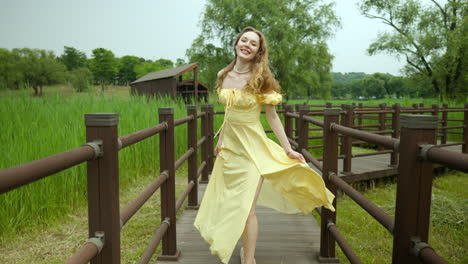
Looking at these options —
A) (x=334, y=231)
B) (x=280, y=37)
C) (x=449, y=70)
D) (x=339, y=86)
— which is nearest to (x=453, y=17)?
(x=449, y=70)

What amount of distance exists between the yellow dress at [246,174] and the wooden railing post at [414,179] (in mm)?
963

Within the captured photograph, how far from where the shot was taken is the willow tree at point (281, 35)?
25.4 meters

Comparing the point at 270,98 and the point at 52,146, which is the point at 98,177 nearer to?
the point at 270,98

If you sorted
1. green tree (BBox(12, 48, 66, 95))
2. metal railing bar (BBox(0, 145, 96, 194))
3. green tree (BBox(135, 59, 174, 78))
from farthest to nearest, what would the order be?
1. green tree (BBox(135, 59, 174, 78))
2. green tree (BBox(12, 48, 66, 95))
3. metal railing bar (BBox(0, 145, 96, 194))

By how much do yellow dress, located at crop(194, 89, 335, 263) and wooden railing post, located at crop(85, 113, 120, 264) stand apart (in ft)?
3.15

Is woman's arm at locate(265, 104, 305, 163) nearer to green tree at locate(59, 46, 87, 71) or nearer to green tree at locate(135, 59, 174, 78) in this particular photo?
green tree at locate(59, 46, 87, 71)

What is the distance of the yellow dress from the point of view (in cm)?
213

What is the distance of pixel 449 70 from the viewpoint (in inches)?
831

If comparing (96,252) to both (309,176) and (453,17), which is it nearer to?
(309,176)

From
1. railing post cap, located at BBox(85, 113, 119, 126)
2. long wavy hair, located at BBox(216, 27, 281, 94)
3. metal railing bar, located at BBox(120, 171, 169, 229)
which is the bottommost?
metal railing bar, located at BBox(120, 171, 169, 229)

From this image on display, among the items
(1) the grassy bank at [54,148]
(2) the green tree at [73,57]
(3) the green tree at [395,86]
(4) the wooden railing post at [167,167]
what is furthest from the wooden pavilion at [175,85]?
(3) the green tree at [395,86]

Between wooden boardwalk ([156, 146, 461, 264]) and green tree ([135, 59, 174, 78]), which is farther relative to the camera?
green tree ([135, 59, 174, 78])

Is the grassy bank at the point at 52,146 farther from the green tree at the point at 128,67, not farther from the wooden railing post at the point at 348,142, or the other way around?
the green tree at the point at 128,67

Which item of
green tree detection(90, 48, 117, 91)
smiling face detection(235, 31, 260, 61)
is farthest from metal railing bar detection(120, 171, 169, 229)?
green tree detection(90, 48, 117, 91)
